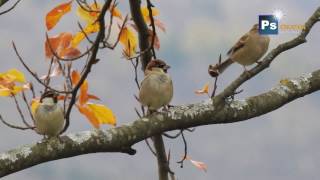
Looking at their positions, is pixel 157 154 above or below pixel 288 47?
below

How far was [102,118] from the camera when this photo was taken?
10.8ft

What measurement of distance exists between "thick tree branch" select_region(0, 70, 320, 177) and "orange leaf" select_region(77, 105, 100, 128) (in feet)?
0.43

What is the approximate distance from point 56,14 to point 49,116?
4.58 ft

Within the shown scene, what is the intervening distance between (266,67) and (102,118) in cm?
148

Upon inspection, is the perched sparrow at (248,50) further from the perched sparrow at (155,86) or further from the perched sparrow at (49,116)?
the perched sparrow at (49,116)

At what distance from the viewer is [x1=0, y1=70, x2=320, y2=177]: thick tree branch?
3.29 meters

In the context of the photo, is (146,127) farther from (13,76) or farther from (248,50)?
(248,50)

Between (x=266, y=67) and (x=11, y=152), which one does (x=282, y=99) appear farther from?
(x=11, y=152)

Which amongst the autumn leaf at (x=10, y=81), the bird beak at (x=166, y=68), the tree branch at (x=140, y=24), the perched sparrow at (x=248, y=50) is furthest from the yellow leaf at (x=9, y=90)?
the perched sparrow at (x=248, y=50)

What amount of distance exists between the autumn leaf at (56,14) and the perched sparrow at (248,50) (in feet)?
9.57

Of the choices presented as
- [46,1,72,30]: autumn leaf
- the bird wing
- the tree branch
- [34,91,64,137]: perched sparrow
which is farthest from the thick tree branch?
the bird wing

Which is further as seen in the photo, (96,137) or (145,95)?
(145,95)

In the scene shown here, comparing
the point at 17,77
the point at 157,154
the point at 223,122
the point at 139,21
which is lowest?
the point at 157,154

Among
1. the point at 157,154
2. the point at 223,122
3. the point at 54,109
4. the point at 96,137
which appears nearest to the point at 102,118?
the point at 96,137
